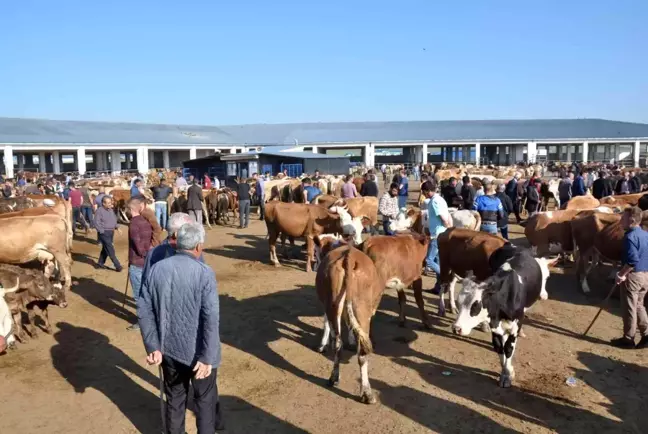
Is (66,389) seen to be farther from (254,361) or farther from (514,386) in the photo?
(514,386)

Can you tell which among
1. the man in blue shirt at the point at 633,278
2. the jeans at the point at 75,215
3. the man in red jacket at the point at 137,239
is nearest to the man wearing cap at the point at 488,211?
the man in blue shirt at the point at 633,278

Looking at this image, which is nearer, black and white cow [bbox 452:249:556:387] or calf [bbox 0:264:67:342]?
black and white cow [bbox 452:249:556:387]

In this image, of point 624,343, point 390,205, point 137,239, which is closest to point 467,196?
point 390,205

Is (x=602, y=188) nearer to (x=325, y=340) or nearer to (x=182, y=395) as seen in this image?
(x=325, y=340)

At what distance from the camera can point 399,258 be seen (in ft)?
24.4

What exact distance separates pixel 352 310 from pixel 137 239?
376 cm

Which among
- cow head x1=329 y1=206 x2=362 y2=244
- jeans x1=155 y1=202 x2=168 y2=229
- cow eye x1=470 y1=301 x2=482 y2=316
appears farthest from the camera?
jeans x1=155 y1=202 x2=168 y2=229

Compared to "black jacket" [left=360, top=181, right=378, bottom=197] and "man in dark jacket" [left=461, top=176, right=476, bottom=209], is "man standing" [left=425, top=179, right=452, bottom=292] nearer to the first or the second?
"man in dark jacket" [left=461, top=176, right=476, bottom=209]

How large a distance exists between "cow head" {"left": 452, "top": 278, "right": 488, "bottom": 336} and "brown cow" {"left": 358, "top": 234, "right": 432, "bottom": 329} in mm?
1235

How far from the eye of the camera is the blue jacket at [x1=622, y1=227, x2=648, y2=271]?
6.78 metres

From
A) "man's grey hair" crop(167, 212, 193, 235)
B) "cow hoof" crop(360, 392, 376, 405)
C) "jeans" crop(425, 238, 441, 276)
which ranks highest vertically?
"man's grey hair" crop(167, 212, 193, 235)

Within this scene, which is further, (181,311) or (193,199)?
(193,199)

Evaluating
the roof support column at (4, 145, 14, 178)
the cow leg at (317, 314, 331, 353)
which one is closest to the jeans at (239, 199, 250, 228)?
the cow leg at (317, 314, 331, 353)

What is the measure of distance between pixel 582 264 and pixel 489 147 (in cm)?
6800
